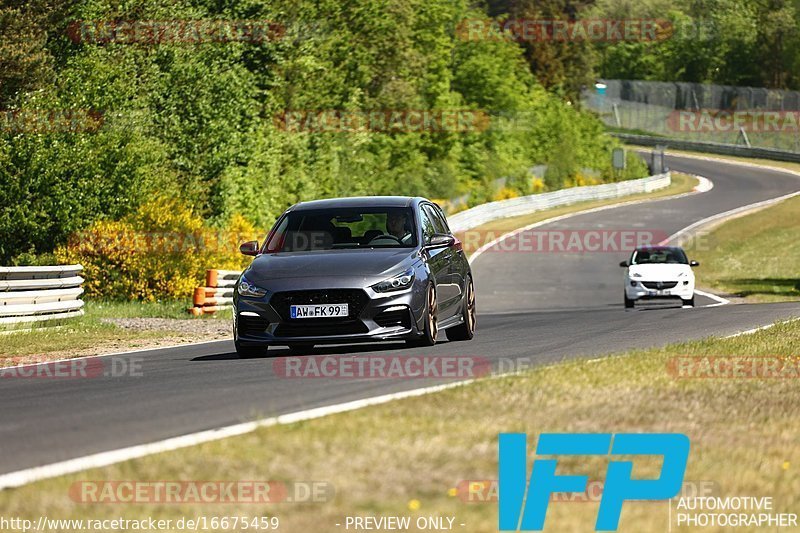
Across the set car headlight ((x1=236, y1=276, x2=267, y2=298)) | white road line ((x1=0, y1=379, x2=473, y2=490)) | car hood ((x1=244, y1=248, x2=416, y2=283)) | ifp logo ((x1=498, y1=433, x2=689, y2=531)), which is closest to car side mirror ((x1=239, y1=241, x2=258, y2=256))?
car hood ((x1=244, y1=248, x2=416, y2=283))

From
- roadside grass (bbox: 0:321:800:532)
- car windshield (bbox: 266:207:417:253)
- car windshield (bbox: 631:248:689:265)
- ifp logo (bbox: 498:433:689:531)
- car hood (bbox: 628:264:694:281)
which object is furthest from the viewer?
car windshield (bbox: 631:248:689:265)

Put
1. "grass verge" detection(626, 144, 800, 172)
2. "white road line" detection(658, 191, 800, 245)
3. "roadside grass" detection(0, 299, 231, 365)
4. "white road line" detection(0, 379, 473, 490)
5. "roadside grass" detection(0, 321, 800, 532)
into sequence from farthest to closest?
"grass verge" detection(626, 144, 800, 172) → "white road line" detection(658, 191, 800, 245) → "roadside grass" detection(0, 299, 231, 365) → "white road line" detection(0, 379, 473, 490) → "roadside grass" detection(0, 321, 800, 532)

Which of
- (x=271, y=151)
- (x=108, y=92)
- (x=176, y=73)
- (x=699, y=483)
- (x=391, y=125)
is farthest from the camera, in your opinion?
(x=391, y=125)

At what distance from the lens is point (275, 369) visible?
12484mm

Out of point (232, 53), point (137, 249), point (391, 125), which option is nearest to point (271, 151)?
point (232, 53)

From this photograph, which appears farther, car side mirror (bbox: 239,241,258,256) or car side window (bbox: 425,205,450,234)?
car side window (bbox: 425,205,450,234)

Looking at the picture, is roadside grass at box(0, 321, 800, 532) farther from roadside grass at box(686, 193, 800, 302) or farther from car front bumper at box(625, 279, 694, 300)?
roadside grass at box(686, 193, 800, 302)

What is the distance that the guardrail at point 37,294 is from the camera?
21609mm

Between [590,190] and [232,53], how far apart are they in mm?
34746

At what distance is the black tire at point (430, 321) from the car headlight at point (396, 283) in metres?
0.37

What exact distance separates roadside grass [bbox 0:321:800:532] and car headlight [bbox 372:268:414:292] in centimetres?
361

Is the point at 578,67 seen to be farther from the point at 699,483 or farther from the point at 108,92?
the point at 699,483

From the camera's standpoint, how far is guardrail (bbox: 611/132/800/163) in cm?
9875

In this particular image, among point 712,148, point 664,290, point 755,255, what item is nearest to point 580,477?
point 664,290
